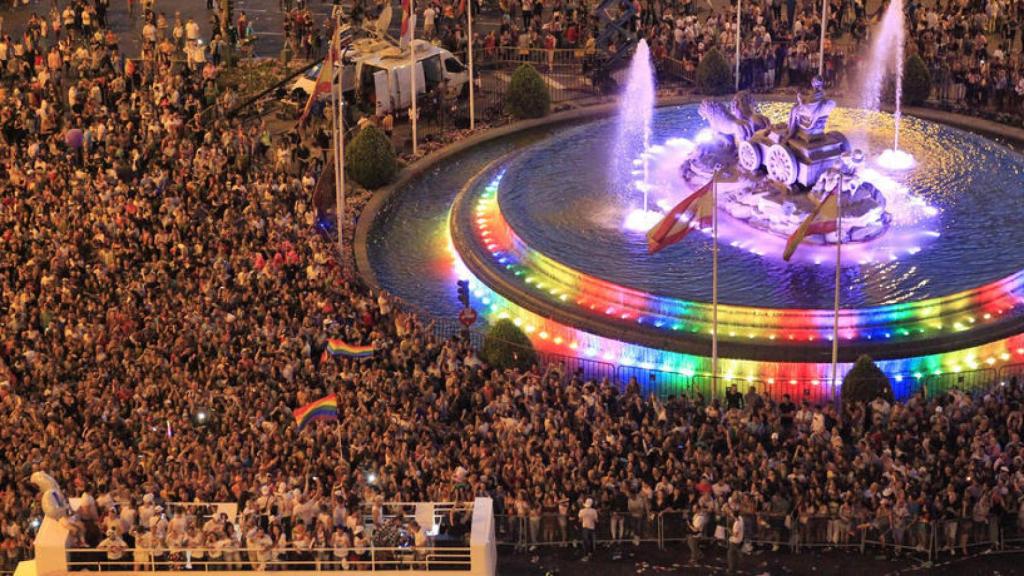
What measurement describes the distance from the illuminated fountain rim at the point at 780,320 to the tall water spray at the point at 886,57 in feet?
52.3

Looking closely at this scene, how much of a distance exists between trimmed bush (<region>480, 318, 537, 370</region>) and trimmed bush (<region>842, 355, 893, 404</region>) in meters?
7.60

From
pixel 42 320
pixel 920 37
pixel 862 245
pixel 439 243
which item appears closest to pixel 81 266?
pixel 42 320

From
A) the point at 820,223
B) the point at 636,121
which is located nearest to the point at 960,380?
the point at 820,223

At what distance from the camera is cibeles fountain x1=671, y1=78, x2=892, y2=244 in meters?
52.1

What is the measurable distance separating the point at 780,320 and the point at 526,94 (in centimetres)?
1998

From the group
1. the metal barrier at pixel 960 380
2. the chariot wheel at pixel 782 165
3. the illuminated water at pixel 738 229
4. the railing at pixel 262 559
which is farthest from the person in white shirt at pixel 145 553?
the chariot wheel at pixel 782 165

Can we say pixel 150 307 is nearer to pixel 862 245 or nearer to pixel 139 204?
pixel 139 204

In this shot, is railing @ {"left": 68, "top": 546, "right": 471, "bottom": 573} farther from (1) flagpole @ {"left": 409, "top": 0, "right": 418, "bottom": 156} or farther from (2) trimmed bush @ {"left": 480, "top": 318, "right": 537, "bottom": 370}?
(1) flagpole @ {"left": 409, "top": 0, "right": 418, "bottom": 156}

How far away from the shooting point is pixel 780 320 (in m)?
48.0

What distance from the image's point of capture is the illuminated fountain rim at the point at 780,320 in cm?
4706

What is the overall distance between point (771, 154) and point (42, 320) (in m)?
20.3

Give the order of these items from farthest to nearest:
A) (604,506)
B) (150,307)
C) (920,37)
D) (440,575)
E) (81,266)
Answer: (920,37) → (81,266) → (150,307) → (604,506) → (440,575)

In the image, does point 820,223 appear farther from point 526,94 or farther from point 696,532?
point 526,94

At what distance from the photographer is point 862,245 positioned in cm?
5203
